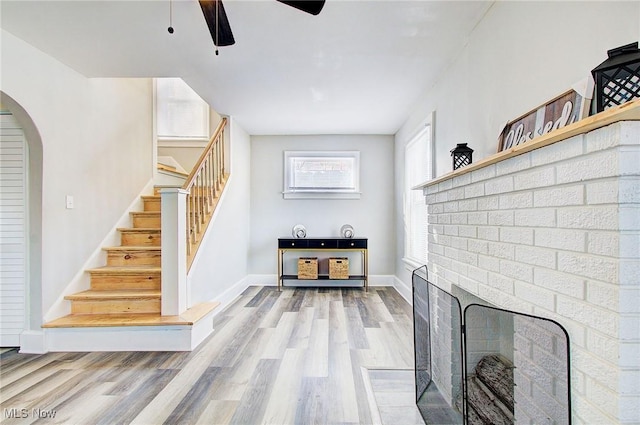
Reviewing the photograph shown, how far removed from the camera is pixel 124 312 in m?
2.96

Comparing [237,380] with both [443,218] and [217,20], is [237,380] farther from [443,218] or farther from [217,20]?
[217,20]

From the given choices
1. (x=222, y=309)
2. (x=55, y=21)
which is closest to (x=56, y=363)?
(x=222, y=309)

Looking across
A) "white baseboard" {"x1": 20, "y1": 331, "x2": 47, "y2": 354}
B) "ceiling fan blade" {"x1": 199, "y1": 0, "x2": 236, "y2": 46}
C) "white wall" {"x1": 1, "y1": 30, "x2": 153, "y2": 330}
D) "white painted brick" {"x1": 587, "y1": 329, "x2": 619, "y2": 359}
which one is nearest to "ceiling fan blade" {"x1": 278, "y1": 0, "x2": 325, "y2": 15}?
"ceiling fan blade" {"x1": 199, "y1": 0, "x2": 236, "y2": 46}

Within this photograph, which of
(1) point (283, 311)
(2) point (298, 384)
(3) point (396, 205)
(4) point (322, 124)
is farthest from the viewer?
(3) point (396, 205)

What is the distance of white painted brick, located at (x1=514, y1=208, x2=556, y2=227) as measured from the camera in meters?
0.99

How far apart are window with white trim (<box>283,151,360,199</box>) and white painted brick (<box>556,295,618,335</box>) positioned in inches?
173

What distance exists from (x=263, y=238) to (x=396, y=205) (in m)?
2.26

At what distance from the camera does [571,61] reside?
139 cm

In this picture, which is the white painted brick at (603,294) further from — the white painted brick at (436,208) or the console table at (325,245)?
the console table at (325,245)

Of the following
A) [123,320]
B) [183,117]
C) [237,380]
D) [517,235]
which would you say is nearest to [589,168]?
[517,235]

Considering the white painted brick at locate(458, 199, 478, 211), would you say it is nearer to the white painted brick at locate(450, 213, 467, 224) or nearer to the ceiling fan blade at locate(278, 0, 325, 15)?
the white painted brick at locate(450, 213, 467, 224)

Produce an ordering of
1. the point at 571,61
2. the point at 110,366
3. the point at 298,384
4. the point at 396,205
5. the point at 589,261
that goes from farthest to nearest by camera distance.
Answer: the point at 396,205
the point at 110,366
the point at 298,384
the point at 571,61
the point at 589,261

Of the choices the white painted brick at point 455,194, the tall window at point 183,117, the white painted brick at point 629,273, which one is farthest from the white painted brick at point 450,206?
the tall window at point 183,117

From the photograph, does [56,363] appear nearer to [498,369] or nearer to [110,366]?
[110,366]
